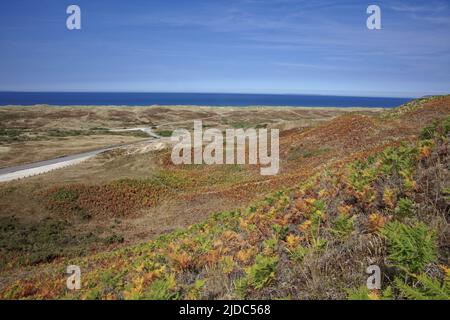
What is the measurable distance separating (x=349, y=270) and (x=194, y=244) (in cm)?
555

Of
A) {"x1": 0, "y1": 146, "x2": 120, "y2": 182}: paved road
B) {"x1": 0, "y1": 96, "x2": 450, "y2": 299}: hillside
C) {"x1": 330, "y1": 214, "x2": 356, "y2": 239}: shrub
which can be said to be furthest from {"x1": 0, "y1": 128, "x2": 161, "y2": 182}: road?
{"x1": 330, "y1": 214, "x2": 356, "y2": 239}: shrub

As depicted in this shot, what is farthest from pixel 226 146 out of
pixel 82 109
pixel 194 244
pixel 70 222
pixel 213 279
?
pixel 82 109

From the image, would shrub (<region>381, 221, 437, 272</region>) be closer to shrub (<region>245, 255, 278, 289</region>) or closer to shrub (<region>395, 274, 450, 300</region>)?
shrub (<region>395, 274, 450, 300</region>)

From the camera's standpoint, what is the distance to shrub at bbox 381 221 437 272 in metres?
5.60

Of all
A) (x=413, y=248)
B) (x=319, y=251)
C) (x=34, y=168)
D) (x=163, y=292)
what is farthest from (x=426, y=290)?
(x=34, y=168)

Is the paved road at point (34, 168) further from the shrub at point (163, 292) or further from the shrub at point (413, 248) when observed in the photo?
the shrub at point (413, 248)

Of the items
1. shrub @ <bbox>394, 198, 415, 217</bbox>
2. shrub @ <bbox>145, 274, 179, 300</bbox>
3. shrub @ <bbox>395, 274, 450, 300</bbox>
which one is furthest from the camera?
shrub @ <bbox>394, 198, 415, 217</bbox>

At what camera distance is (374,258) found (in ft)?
21.8

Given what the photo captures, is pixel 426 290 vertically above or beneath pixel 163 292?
above

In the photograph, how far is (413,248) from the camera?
579 centimetres

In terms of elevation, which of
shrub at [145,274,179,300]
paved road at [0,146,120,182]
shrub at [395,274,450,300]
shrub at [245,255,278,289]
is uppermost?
shrub at [395,274,450,300]

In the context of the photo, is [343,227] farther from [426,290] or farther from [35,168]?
[35,168]
